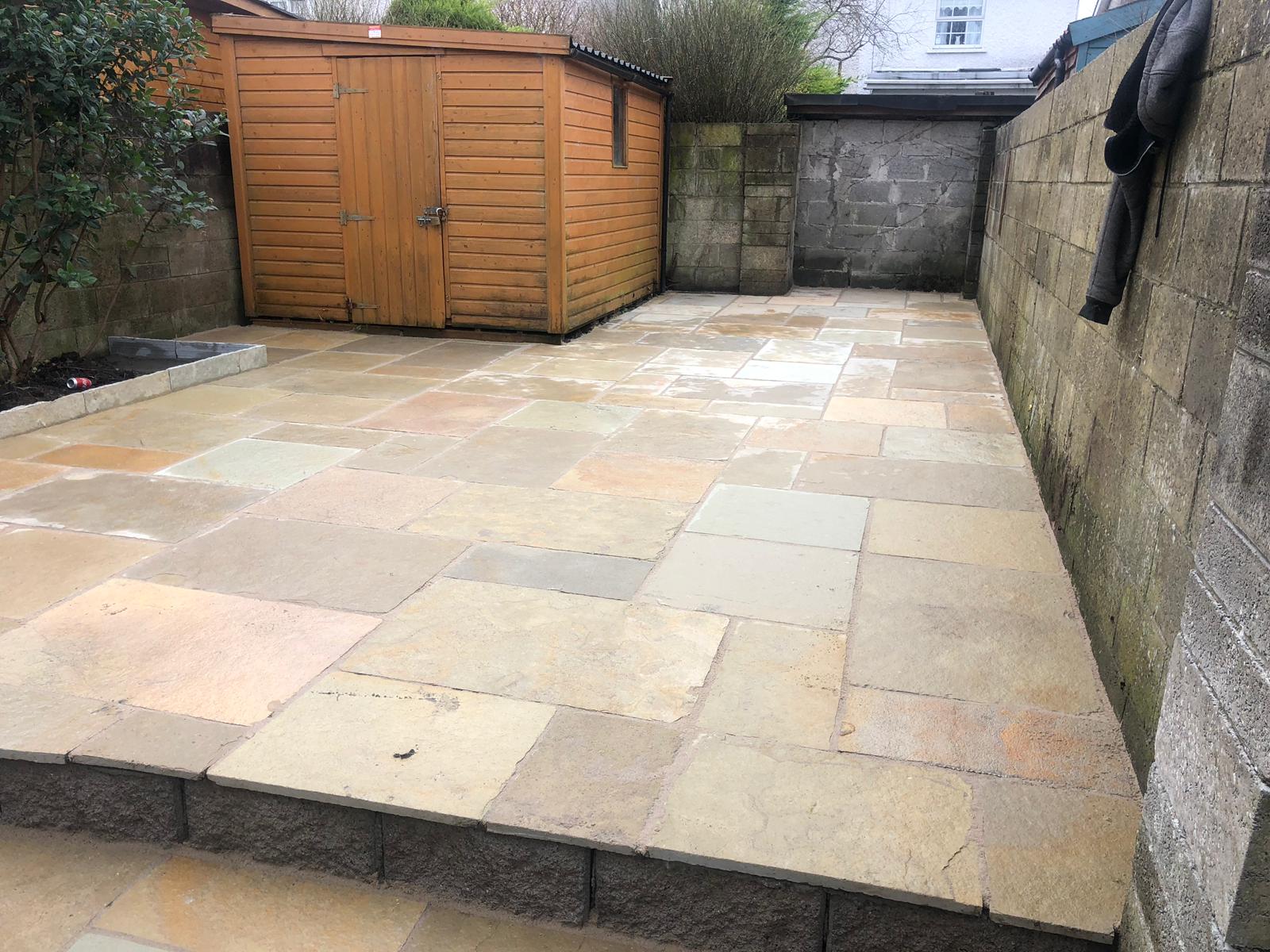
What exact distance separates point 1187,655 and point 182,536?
3.37 meters

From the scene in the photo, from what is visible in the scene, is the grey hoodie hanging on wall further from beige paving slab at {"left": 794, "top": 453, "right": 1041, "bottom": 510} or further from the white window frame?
the white window frame

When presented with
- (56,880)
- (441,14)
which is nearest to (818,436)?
(56,880)

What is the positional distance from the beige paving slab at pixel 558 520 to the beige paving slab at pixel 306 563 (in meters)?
0.18

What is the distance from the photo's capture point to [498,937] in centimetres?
205

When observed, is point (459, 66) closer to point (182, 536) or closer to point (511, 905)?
point (182, 536)

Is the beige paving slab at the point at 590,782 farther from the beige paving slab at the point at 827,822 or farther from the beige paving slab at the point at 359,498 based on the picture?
the beige paving slab at the point at 359,498

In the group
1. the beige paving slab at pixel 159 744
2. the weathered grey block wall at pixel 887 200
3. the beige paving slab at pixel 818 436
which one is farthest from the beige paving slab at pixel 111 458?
the weathered grey block wall at pixel 887 200

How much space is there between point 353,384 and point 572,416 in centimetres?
169

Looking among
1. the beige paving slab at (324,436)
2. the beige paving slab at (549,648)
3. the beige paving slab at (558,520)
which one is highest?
the beige paving slab at (324,436)

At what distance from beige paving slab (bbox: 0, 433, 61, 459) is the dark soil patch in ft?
1.49

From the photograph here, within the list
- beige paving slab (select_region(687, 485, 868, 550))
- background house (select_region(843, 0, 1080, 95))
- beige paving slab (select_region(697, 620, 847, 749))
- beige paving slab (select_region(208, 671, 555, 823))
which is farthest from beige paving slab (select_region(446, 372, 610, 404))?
background house (select_region(843, 0, 1080, 95))

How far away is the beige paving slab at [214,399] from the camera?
5637 millimetres

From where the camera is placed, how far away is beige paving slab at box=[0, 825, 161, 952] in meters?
2.04

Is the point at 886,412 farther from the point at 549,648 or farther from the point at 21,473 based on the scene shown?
the point at 21,473
